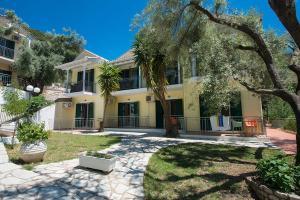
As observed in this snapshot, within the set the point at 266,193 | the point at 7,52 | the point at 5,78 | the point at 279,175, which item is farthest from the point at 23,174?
the point at 7,52

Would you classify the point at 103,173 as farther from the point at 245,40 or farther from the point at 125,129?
the point at 125,129

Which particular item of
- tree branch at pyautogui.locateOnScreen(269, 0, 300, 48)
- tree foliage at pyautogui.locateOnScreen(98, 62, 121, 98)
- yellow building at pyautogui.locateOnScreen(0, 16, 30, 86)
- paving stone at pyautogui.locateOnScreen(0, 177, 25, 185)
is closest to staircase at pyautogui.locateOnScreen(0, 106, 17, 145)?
tree foliage at pyautogui.locateOnScreen(98, 62, 121, 98)

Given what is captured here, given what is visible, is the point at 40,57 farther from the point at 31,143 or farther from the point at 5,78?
the point at 31,143

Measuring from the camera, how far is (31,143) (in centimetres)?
724

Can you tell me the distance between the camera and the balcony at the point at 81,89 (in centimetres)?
2102

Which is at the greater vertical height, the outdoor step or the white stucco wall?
the white stucco wall

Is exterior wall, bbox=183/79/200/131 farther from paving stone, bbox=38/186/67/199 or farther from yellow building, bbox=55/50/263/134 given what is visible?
paving stone, bbox=38/186/67/199

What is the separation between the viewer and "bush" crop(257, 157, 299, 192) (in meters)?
4.51

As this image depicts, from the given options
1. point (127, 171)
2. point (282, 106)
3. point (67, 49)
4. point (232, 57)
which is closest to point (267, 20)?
point (232, 57)

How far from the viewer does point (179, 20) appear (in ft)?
33.4

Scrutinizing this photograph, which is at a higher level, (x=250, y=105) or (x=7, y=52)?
(x=7, y=52)

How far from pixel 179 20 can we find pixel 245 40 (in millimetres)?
3123

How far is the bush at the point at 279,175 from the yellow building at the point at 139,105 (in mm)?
8476

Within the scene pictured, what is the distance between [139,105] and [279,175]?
629 inches
